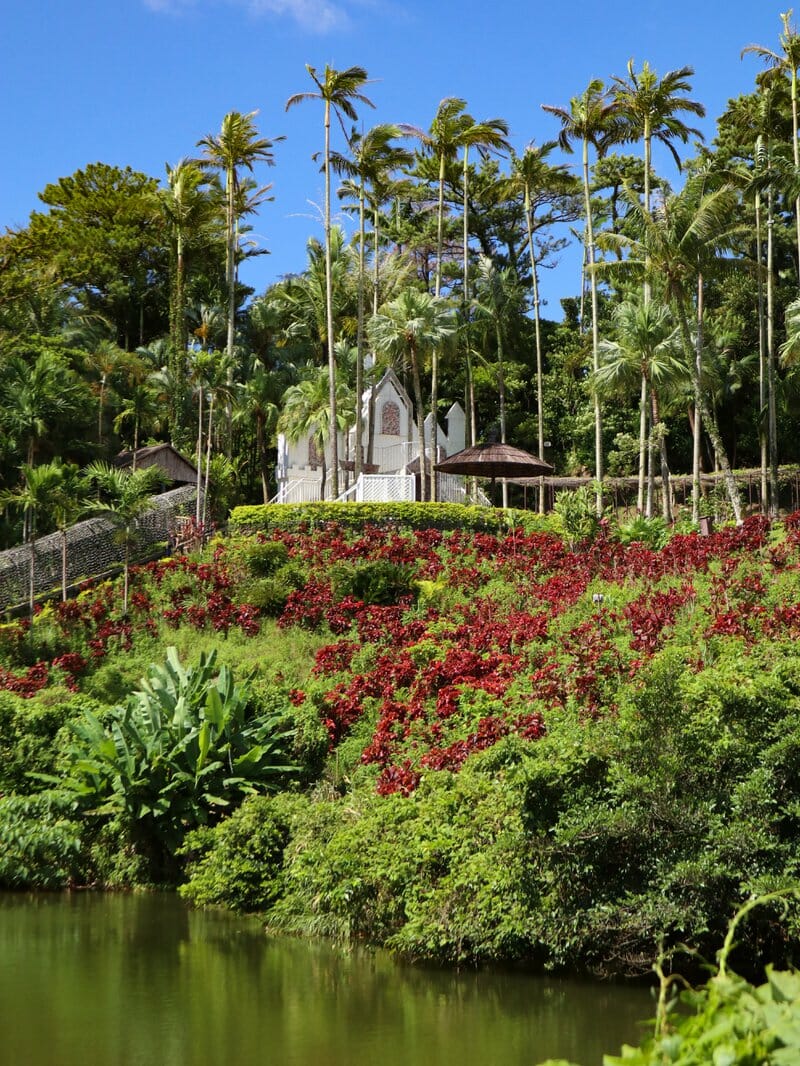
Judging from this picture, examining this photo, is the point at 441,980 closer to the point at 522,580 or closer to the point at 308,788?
the point at 308,788

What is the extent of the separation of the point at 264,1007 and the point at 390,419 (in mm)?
30009

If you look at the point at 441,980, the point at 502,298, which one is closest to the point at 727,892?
the point at 441,980

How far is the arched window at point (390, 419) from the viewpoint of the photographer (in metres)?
37.1

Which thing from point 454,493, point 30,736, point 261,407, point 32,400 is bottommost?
point 30,736

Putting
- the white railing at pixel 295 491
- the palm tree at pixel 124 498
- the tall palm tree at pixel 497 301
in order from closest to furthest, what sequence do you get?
1. the palm tree at pixel 124 498
2. the white railing at pixel 295 491
3. the tall palm tree at pixel 497 301

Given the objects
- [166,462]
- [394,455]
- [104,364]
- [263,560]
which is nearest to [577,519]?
[263,560]

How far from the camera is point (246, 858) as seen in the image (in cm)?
1117

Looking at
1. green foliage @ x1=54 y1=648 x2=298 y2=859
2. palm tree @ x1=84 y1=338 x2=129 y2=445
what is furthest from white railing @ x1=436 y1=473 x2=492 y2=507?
green foliage @ x1=54 y1=648 x2=298 y2=859

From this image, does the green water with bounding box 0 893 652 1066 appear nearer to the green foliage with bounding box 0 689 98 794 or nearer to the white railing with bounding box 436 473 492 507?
the green foliage with bounding box 0 689 98 794

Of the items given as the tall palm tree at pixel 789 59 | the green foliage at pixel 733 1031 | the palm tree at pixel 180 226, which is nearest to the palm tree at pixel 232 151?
the palm tree at pixel 180 226

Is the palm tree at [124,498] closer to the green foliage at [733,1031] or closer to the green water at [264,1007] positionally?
the green water at [264,1007]

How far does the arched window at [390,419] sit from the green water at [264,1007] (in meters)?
27.6

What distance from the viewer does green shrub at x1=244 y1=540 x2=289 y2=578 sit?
20.5 metres

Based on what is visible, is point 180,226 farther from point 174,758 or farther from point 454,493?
point 174,758
